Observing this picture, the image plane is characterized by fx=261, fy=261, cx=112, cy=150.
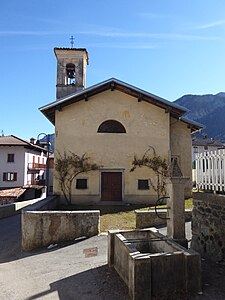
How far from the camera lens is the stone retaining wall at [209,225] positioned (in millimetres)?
5645

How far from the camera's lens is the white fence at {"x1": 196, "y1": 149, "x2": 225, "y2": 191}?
19.2 feet

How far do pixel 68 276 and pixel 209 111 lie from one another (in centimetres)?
14598

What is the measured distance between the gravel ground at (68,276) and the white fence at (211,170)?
173 cm

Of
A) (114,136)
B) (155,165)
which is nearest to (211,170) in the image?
(155,165)

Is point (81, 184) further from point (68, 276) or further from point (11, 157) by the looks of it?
point (11, 157)

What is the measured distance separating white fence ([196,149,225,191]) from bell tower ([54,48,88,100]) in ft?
55.7

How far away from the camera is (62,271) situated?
6.01 m

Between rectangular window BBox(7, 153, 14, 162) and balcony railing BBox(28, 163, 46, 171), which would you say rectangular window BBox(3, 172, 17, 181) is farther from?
balcony railing BBox(28, 163, 46, 171)

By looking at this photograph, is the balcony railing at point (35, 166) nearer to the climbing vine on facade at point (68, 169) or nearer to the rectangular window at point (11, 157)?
the rectangular window at point (11, 157)

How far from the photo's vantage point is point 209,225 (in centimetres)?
612

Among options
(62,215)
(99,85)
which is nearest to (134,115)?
(99,85)

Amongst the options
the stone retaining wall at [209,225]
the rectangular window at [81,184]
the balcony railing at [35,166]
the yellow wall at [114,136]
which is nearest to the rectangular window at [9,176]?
the balcony railing at [35,166]

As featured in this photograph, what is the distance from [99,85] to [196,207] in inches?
434

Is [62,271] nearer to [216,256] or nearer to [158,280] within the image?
[158,280]
